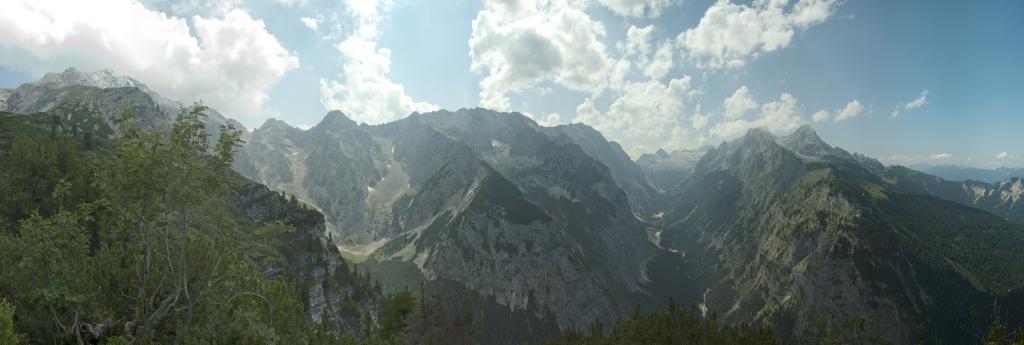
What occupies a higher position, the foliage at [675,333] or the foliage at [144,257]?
the foliage at [144,257]

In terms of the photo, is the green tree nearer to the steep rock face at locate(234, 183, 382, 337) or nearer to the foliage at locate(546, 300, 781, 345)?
the foliage at locate(546, 300, 781, 345)

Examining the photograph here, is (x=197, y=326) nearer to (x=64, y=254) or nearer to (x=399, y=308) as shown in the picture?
(x=64, y=254)

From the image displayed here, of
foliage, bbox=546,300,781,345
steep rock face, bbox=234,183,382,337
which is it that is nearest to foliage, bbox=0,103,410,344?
foliage, bbox=546,300,781,345

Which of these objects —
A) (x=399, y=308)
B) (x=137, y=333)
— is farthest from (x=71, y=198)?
(x=399, y=308)

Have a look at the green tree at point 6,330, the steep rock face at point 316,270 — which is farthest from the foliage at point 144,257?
the steep rock face at point 316,270

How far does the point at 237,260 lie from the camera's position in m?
31.3

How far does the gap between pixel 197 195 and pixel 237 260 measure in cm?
751

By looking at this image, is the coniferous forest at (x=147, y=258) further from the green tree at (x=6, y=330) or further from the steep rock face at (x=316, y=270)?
the steep rock face at (x=316, y=270)

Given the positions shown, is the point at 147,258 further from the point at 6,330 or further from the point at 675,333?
the point at 675,333

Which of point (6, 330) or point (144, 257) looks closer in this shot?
point (6, 330)

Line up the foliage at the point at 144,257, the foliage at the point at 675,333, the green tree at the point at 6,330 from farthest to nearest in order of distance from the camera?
the foliage at the point at 675,333
the foliage at the point at 144,257
the green tree at the point at 6,330

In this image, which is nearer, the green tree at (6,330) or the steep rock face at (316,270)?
the green tree at (6,330)

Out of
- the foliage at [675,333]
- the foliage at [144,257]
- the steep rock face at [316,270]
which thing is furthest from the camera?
the steep rock face at [316,270]

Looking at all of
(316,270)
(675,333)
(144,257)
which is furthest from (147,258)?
(316,270)
